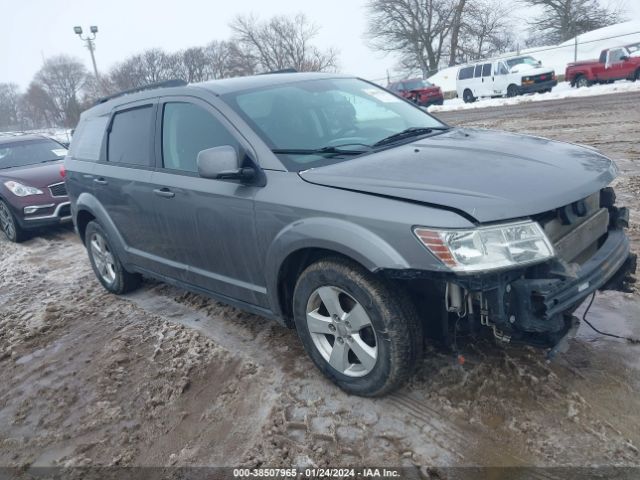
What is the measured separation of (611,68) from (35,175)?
22.5 m

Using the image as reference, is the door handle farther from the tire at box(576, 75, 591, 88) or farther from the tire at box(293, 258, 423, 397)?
the tire at box(576, 75, 591, 88)

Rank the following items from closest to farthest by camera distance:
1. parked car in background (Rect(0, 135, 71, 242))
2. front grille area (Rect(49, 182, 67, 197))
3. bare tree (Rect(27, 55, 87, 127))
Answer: parked car in background (Rect(0, 135, 71, 242)) → front grille area (Rect(49, 182, 67, 197)) → bare tree (Rect(27, 55, 87, 127))

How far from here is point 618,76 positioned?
73.3ft

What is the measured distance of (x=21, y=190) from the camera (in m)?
7.89

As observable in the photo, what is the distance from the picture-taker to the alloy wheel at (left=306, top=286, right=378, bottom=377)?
2924 millimetres

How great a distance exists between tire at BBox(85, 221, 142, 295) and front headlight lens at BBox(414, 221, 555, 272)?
3.46 metres

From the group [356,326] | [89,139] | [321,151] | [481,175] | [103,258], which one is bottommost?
[103,258]

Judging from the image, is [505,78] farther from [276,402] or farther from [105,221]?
[276,402]

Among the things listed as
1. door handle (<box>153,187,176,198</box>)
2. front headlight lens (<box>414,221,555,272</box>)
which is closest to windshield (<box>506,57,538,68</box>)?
door handle (<box>153,187,176,198</box>)

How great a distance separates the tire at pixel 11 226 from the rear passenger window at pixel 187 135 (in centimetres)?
516

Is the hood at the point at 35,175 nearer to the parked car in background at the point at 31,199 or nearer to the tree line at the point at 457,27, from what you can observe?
the parked car in background at the point at 31,199

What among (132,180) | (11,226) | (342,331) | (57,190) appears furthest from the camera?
(11,226)

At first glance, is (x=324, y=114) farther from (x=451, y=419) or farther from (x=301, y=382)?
(x=451, y=419)

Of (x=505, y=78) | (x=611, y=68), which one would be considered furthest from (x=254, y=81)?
(x=505, y=78)
